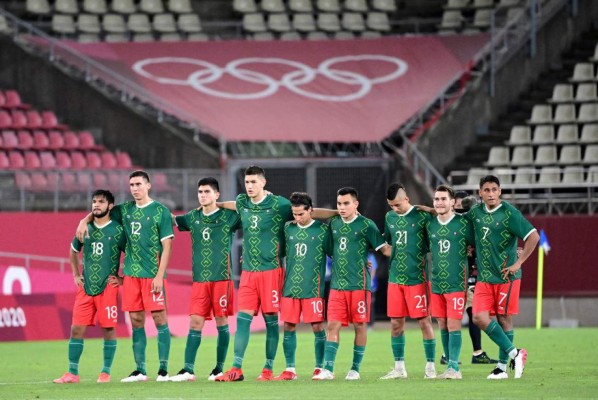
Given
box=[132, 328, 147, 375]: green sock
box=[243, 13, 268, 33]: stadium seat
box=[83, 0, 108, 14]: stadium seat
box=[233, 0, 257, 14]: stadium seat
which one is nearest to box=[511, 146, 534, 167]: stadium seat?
box=[243, 13, 268, 33]: stadium seat

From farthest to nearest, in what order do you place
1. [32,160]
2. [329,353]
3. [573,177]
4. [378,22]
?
[378,22]
[32,160]
[573,177]
[329,353]

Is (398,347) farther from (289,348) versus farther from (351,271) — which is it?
(289,348)

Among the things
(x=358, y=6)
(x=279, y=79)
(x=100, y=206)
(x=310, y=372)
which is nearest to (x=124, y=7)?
(x=279, y=79)

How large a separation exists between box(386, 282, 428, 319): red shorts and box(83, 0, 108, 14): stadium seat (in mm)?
22487

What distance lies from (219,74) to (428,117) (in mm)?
5520

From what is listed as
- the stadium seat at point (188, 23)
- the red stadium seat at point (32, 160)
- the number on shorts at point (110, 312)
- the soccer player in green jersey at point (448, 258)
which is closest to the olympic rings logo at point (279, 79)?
the stadium seat at point (188, 23)

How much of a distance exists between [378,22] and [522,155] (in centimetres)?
681

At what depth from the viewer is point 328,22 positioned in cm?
3594

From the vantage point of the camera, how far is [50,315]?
24.3 m

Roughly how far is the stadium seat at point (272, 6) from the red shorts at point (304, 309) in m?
22.2

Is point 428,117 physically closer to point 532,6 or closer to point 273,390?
point 532,6

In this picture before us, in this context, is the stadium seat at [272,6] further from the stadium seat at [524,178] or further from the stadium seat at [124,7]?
the stadium seat at [524,178]

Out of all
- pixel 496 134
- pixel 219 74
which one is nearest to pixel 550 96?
pixel 496 134

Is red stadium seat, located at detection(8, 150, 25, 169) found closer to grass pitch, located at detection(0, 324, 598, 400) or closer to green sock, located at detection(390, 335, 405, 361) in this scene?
grass pitch, located at detection(0, 324, 598, 400)
